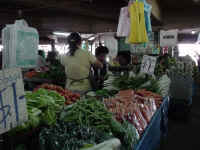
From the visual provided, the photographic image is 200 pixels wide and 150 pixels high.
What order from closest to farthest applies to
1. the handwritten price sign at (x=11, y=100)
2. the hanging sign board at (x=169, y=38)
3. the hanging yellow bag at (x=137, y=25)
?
the handwritten price sign at (x=11, y=100) < the hanging yellow bag at (x=137, y=25) < the hanging sign board at (x=169, y=38)

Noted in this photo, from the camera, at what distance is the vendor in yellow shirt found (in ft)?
10.4

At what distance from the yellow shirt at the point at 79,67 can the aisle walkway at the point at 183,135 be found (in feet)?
6.44

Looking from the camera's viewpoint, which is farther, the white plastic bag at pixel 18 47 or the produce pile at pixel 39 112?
the white plastic bag at pixel 18 47

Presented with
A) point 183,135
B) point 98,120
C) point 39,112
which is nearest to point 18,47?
point 39,112

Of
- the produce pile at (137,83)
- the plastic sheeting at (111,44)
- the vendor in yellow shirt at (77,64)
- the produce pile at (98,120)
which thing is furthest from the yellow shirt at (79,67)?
the plastic sheeting at (111,44)

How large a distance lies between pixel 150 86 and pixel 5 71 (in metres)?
2.86

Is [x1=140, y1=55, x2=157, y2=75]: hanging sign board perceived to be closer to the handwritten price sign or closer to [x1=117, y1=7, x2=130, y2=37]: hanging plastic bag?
[x1=117, y1=7, x2=130, y2=37]: hanging plastic bag

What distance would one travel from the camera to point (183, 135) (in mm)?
4285

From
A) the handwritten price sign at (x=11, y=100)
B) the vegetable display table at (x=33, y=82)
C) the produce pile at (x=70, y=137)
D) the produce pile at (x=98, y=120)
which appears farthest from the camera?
the vegetable display table at (x=33, y=82)

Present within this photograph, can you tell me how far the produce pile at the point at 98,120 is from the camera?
1.53 m

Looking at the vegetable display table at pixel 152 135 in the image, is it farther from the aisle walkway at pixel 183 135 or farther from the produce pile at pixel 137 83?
the aisle walkway at pixel 183 135

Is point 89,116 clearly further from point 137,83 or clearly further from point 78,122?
point 137,83

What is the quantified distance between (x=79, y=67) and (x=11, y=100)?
6.88 ft

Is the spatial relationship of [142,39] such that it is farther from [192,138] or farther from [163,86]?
[192,138]
